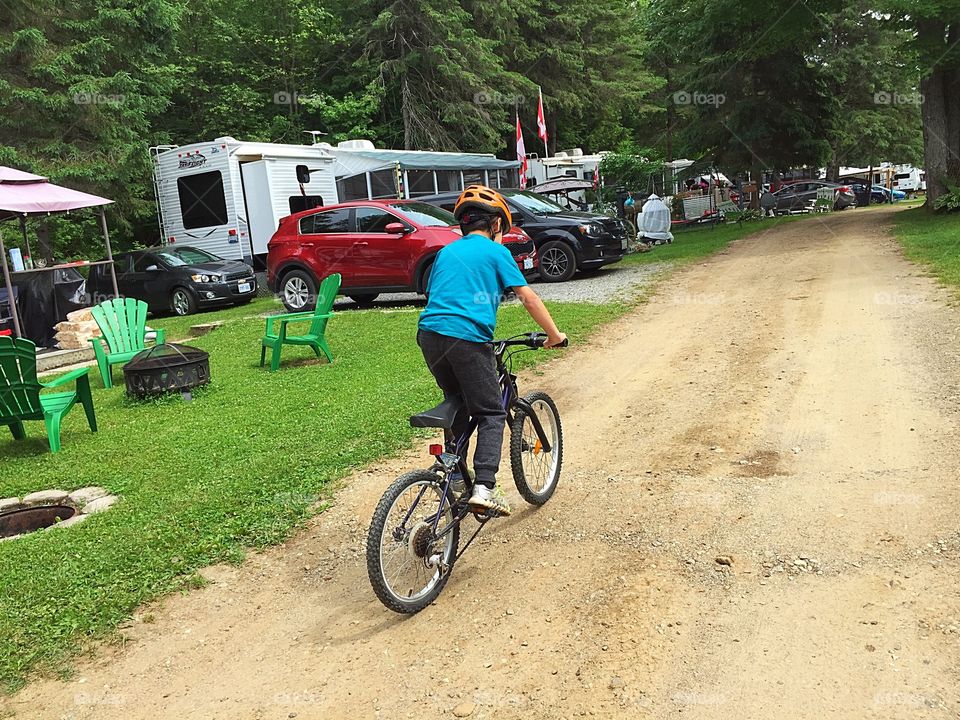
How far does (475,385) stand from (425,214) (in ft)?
33.3

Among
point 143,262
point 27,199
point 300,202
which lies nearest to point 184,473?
point 27,199

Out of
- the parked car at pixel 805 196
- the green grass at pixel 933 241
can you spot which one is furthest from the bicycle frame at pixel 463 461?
the parked car at pixel 805 196

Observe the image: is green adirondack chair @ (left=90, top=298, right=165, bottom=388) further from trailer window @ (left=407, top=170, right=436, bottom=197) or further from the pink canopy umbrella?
trailer window @ (left=407, top=170, right=436, bottom=197)

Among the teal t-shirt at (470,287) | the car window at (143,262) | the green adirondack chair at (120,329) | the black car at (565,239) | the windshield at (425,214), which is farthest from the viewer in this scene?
the car window at (143,262)

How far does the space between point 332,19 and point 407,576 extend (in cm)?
3082

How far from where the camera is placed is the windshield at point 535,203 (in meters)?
15.0

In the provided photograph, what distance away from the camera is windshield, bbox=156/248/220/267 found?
56.7ft

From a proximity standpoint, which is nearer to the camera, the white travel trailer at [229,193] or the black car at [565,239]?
the black car at [565,239]

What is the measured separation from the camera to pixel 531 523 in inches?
176

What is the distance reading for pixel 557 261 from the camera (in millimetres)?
14906

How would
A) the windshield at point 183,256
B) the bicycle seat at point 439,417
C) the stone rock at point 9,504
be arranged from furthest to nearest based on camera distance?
the windshield at point 183,256, the stone rock at point 9,504, the bicycle seat at point 439,417

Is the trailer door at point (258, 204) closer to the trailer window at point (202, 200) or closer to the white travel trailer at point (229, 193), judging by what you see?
the white travel trailer at point (229, 193)

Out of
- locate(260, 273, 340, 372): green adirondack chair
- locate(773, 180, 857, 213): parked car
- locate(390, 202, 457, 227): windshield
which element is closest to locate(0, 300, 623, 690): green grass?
locate(260, 273, 340, 372): green adirondack chair

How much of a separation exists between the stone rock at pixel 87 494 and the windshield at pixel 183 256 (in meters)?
12.4
